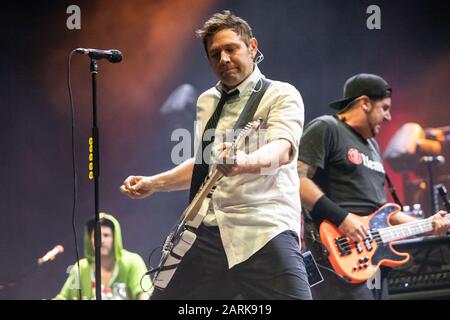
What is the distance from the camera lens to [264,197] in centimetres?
300

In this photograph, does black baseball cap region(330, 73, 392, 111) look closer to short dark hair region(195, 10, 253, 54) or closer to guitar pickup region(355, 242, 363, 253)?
guitar pickup region(355, 242, 363, 253)

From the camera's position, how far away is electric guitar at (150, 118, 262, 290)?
2.98m

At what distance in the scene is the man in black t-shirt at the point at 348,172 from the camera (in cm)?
449

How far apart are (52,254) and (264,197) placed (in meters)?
3.78

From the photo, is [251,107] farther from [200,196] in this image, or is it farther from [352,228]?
[352,228]

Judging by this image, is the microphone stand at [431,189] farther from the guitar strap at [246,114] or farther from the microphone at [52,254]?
the guitar strap at [246,114]

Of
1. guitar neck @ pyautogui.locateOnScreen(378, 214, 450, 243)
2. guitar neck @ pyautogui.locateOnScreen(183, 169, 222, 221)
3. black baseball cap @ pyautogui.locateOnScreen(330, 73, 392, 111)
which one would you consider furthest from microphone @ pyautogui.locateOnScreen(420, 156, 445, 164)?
guitar neck @ pyautogui.locateOnScreen(183, 169, 222, 221)

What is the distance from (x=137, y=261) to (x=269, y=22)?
8.53 feet

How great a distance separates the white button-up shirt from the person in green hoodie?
304 cm

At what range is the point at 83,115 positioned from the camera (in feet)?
20.8

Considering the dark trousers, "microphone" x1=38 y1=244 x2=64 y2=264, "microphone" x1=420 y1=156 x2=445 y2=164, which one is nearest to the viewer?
the dark trousers

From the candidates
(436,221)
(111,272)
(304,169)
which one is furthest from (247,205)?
(111,272)

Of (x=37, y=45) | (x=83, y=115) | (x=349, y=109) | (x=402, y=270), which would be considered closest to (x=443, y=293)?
(x=402, y=270)
